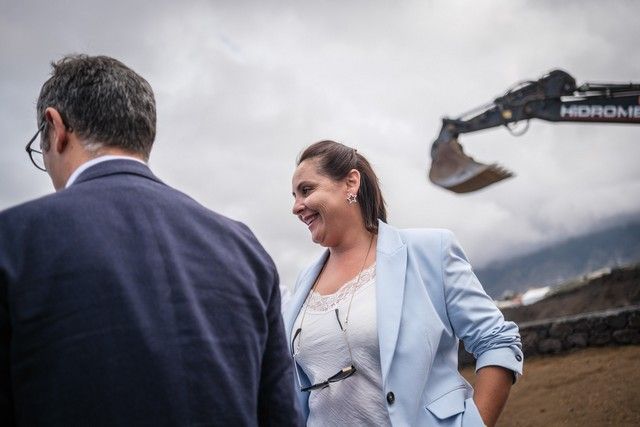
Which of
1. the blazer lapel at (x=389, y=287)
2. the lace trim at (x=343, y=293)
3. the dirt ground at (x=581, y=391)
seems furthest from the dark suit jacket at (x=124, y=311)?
the dirt ground at (x=581, y=391)

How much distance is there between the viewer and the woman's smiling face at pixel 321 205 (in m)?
2.40

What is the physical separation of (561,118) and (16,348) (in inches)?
386

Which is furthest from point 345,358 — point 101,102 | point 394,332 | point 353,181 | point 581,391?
point 581,391

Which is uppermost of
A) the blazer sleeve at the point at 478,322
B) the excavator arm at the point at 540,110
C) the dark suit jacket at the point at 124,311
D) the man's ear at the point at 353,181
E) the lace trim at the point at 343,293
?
the excavator arm at the point at 540,110

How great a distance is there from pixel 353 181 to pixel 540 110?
799 centimetres

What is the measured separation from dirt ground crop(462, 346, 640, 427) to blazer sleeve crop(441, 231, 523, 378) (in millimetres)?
4635

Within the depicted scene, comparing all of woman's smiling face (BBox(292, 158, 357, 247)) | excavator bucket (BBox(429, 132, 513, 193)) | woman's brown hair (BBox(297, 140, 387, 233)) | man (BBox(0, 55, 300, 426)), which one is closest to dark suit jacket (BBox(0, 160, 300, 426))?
man (BBox(0, 55, 300, 426))

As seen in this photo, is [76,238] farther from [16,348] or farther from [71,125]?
[71,125]

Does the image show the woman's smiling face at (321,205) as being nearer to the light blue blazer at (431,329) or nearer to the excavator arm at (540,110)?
the light blue blazer at (431,329)

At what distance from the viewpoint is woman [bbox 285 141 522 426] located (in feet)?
6.07

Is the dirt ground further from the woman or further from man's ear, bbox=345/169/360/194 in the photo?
man's ear, bbox=345/169/360/194

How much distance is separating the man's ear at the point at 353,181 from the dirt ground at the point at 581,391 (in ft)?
16.1

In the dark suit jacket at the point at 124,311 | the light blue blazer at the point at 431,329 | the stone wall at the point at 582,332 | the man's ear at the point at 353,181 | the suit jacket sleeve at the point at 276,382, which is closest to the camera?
the dark suit jacket at the point at 124,311

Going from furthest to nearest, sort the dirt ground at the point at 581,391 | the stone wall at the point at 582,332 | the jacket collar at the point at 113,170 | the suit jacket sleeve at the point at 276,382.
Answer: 1. the stone wall at the point at 582,332
2. the dirt ground at the point at 581,391
3. the suit jacket sleeve at the point at 276,382
4. the jacket collar at the point at 113,170
